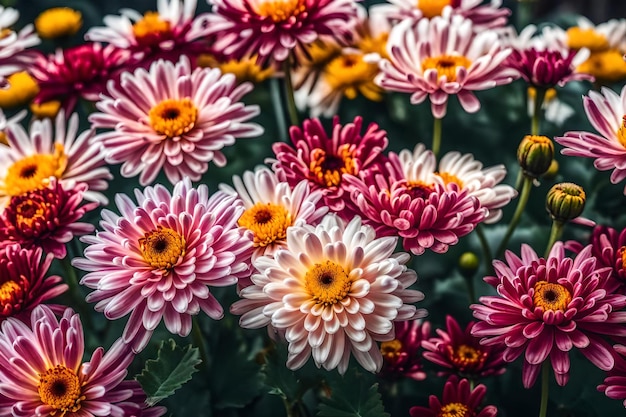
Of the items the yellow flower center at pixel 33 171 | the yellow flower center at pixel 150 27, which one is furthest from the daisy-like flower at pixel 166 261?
the yellow flower center at pixel 150 27

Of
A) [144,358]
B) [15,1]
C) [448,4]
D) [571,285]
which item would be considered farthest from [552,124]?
[15,1]

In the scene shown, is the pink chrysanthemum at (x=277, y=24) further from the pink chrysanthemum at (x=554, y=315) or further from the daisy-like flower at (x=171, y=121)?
the pink chrysanthemum at (x=554, y=315)

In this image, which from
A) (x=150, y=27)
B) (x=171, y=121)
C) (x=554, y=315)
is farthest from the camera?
(x=150, y=27)

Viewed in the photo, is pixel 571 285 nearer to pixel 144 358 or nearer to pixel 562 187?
pixel 562 187

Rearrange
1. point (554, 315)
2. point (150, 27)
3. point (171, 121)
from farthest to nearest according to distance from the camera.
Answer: point (150, 27)
point (171, 121)
point (554, 315)

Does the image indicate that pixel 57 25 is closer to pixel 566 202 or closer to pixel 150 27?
pixel 150 27

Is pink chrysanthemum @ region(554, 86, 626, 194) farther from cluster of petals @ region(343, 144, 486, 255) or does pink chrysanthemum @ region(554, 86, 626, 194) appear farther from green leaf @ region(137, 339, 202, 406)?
green leaf @ region(137, 339, 202, 406)

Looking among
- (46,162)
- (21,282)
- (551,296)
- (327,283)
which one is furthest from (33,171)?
(551,296)
